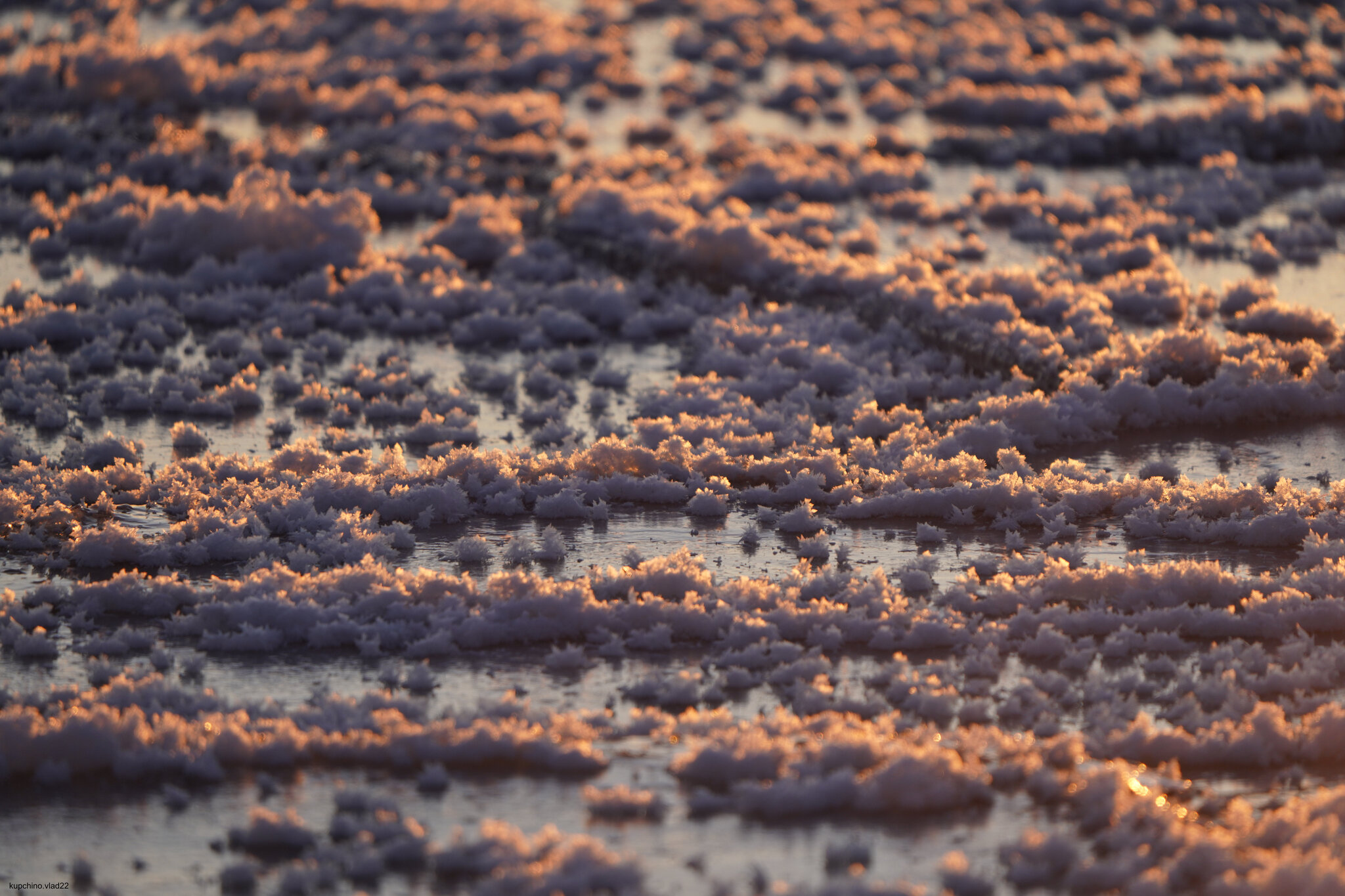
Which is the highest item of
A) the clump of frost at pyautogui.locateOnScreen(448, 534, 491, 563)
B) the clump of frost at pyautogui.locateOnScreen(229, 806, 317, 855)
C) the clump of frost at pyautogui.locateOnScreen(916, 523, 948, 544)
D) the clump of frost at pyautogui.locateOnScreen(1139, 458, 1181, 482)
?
the clump of frost at pyautogui.locateOnScreen(1139, 458, 1181, 482)

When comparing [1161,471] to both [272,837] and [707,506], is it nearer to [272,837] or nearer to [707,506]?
[707,506]

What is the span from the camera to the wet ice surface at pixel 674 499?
6488 mm

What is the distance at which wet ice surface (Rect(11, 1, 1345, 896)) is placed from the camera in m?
6.49

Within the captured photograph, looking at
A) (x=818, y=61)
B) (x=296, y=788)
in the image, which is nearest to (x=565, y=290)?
(x=296, y=788)

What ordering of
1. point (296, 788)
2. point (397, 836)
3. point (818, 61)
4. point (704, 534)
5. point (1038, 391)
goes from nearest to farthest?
point (397, 836) → point (296, 788) → point (704, 534) → point (1038, 391) → point (818, 61)

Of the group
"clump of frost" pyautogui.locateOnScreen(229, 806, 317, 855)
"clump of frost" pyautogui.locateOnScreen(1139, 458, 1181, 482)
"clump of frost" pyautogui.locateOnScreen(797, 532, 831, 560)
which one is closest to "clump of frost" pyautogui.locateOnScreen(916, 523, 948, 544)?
"clump of frost" pyautogui.locateOnScreen(797, 532, 831, 560)

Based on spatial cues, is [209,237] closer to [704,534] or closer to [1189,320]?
[704,534]

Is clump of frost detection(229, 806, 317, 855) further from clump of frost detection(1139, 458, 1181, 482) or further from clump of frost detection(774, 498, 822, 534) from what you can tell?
clump of frost detection(1139, 458, 1181, 482)

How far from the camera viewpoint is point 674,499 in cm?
984

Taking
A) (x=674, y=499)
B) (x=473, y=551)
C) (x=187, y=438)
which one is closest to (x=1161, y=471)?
(x=674, y=499)

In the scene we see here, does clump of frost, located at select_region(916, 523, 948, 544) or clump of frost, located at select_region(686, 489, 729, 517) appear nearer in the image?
clump of frost, located at select_region(916, 523, 948, 544)

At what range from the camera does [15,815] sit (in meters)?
6.51

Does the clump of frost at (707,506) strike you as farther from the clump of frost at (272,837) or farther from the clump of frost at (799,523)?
the clump of frost at (272,837)

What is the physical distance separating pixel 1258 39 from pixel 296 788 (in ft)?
78.0
